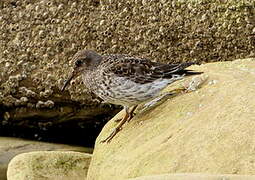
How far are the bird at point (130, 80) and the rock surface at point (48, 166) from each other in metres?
0.46

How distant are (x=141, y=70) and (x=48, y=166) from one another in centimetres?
117

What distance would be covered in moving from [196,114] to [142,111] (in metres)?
0.95

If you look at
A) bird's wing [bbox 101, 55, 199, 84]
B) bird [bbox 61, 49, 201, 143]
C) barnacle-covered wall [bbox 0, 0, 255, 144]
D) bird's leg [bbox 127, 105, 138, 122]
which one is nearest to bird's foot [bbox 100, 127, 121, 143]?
bird [bbox 61, 49, 201, 143]

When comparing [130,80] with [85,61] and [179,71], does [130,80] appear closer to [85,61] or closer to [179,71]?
[179,71]

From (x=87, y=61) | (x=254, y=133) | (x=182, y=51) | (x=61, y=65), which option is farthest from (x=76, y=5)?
(x=254, y=133)

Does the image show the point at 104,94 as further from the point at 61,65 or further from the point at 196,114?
the point at 61,65

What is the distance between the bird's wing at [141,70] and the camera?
704cm

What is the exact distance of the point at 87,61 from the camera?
751 centimetres

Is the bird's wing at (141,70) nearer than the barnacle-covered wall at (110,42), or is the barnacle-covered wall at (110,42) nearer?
the bird's wing at (141,70)

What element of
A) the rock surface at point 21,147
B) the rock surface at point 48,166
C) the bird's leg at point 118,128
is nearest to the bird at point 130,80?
the bird's leg at point 118,128

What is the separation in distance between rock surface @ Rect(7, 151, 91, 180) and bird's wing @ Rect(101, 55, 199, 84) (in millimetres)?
892

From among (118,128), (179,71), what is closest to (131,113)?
(118,128)

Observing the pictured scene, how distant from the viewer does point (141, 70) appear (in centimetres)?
709

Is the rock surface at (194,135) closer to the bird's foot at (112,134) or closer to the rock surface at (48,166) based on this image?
the bird's foot at (112,134)
